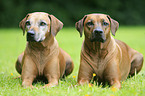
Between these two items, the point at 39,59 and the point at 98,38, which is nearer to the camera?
the point at 98,38

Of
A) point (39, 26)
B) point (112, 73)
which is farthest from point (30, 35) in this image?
point (112, 73)

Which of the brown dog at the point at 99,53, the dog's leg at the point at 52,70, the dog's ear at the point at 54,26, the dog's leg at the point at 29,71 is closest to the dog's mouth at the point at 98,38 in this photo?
the brown dog at the point at 99,53

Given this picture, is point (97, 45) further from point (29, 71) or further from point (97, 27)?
point (29, 71)

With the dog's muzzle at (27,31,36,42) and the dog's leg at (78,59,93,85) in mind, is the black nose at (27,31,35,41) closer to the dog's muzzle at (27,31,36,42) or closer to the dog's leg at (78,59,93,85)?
the dog's muzzle at (27,31,36,42)

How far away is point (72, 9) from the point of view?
30859mm

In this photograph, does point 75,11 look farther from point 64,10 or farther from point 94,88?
point 94,88

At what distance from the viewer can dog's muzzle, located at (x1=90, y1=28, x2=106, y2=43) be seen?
4585 mm

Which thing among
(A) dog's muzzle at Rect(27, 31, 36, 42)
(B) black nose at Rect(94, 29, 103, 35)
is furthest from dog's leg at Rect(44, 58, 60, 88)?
(B) black nose at Rect(94, 29, 103, 35)

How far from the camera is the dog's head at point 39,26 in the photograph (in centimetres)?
482

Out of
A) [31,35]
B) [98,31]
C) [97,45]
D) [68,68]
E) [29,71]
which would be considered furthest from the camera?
[68,68]

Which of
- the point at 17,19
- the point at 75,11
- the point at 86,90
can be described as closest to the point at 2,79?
the point at 86,90

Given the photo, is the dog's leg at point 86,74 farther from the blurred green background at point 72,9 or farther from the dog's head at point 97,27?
the blurred green background at point 72,9

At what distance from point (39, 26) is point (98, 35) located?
1203 mm

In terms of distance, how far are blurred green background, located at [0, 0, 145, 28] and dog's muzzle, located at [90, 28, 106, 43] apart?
24.2 metres
